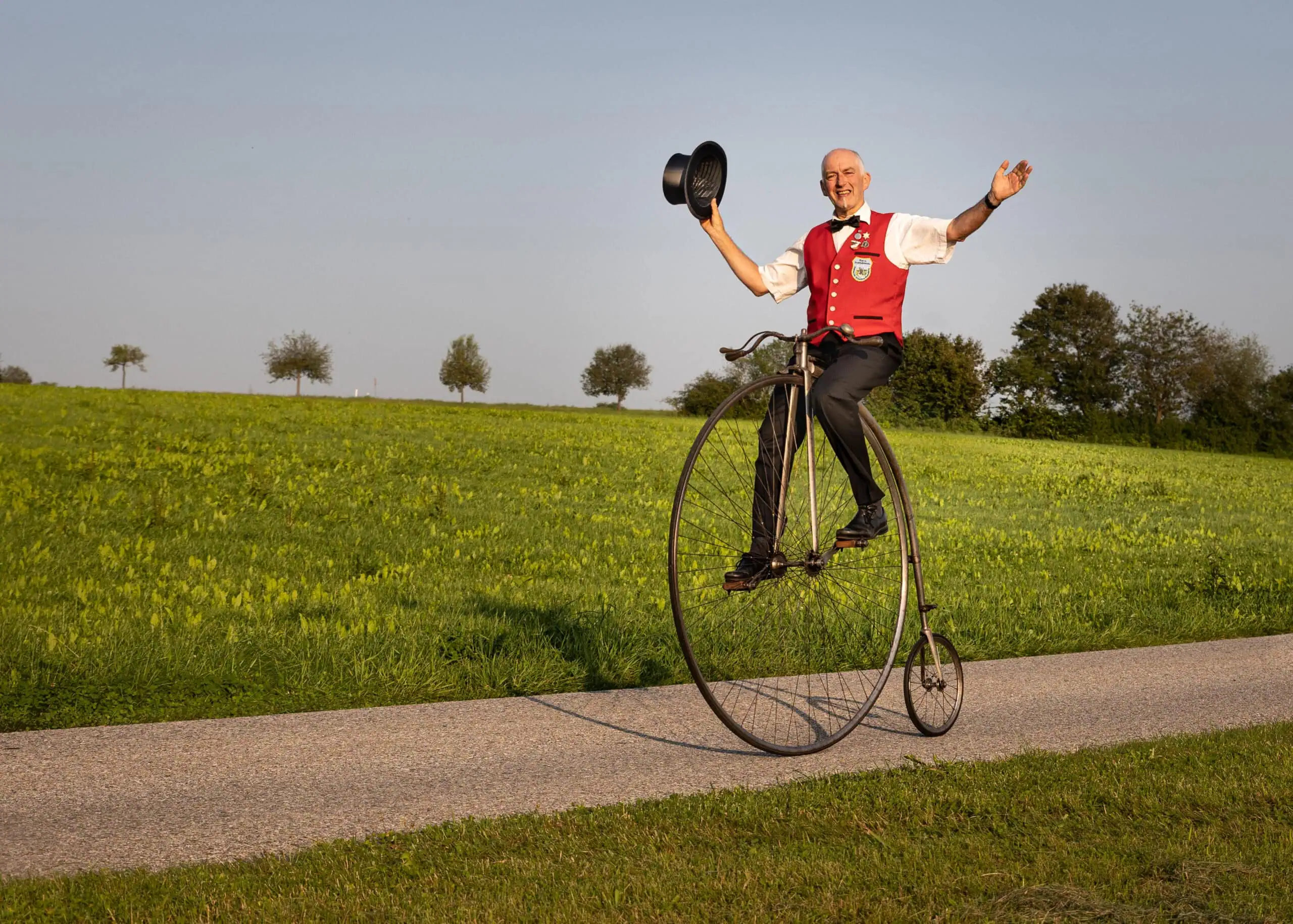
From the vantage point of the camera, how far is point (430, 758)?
529 cm

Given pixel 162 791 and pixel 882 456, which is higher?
pixel 882 456

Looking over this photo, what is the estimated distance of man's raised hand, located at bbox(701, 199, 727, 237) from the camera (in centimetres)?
572

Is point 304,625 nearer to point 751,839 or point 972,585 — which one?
point 751,839

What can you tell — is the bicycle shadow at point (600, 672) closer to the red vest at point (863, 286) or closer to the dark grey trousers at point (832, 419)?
the dark grey trousers at point (832, 419)

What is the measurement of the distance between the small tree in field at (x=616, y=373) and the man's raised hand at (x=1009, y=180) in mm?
116372

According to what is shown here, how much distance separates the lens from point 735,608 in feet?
28.6

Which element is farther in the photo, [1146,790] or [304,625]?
[304,625]

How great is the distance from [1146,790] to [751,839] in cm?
183

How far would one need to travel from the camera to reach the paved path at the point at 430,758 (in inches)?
170

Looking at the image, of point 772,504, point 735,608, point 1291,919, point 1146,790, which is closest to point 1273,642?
point 735,608

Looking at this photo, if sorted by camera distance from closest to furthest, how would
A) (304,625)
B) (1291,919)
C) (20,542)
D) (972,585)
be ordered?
(1291,919), (304,625), (20,542), (972,585)

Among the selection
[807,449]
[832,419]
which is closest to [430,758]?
[807,449]

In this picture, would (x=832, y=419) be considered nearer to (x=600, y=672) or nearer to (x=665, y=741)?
(x=665, y=741)

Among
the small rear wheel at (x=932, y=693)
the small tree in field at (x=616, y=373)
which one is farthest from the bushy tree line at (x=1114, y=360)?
the small rear wheel at (x=932, y=693)
